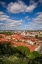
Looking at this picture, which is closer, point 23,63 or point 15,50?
point 23,63

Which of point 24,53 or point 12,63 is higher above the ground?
point 12,63

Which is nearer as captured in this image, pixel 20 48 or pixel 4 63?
pixel 4 63

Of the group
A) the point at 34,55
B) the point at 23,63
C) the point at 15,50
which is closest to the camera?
the point at 23,63

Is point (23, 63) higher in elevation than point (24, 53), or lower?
higher

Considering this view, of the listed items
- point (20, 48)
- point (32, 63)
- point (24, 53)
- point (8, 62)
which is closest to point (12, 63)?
point (8, 62)

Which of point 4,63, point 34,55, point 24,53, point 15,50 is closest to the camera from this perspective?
point 4,63

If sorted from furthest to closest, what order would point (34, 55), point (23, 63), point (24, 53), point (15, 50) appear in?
point (15, 50), point (24, 53), point (34, 55), point (23, 63)

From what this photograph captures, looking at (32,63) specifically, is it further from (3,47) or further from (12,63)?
(3,47)

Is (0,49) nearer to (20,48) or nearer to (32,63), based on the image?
(20,48)

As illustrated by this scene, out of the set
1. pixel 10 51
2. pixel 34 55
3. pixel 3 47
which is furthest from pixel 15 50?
pixel 34 55
